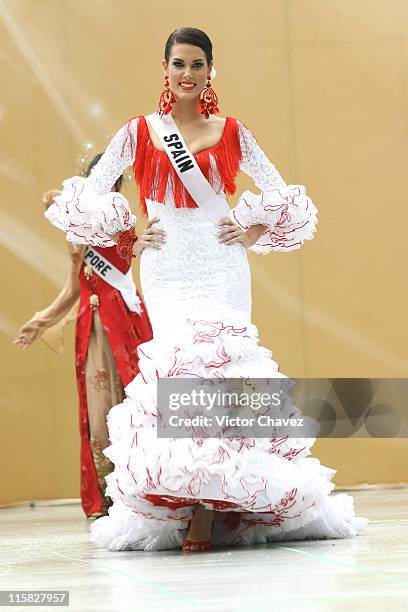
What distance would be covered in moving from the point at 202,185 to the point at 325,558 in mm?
1106

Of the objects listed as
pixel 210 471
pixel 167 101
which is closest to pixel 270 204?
pixel 167 101

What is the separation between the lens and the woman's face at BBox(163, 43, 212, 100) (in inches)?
139

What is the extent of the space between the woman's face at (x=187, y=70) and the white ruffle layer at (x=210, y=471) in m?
0.63

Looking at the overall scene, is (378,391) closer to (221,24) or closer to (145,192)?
(221,24)

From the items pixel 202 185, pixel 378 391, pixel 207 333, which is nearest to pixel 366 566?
pixel 207 333

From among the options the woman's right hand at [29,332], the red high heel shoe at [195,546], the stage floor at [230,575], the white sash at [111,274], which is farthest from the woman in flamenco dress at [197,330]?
the woman's right hand at [29,332]

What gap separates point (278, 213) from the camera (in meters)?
3.65

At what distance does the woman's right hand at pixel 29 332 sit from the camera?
5281 millimetres

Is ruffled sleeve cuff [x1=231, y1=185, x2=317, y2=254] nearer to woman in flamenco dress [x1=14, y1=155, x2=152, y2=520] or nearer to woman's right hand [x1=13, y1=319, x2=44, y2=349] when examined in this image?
woman in flamenco dress [x1=14, y1=155, x2=152, y2=520]

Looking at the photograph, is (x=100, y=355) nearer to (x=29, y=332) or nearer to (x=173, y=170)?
(x=29, y=332)

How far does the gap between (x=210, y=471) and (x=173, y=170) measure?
857 millimetres

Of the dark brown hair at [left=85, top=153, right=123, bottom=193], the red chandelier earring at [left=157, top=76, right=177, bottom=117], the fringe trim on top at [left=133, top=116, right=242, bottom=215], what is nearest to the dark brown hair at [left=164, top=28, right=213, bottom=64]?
the red chandelier earring at [left=157, top=76, right=177, bottom=117]

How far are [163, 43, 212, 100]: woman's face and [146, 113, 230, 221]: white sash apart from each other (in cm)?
11

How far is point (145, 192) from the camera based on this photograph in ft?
11.8
